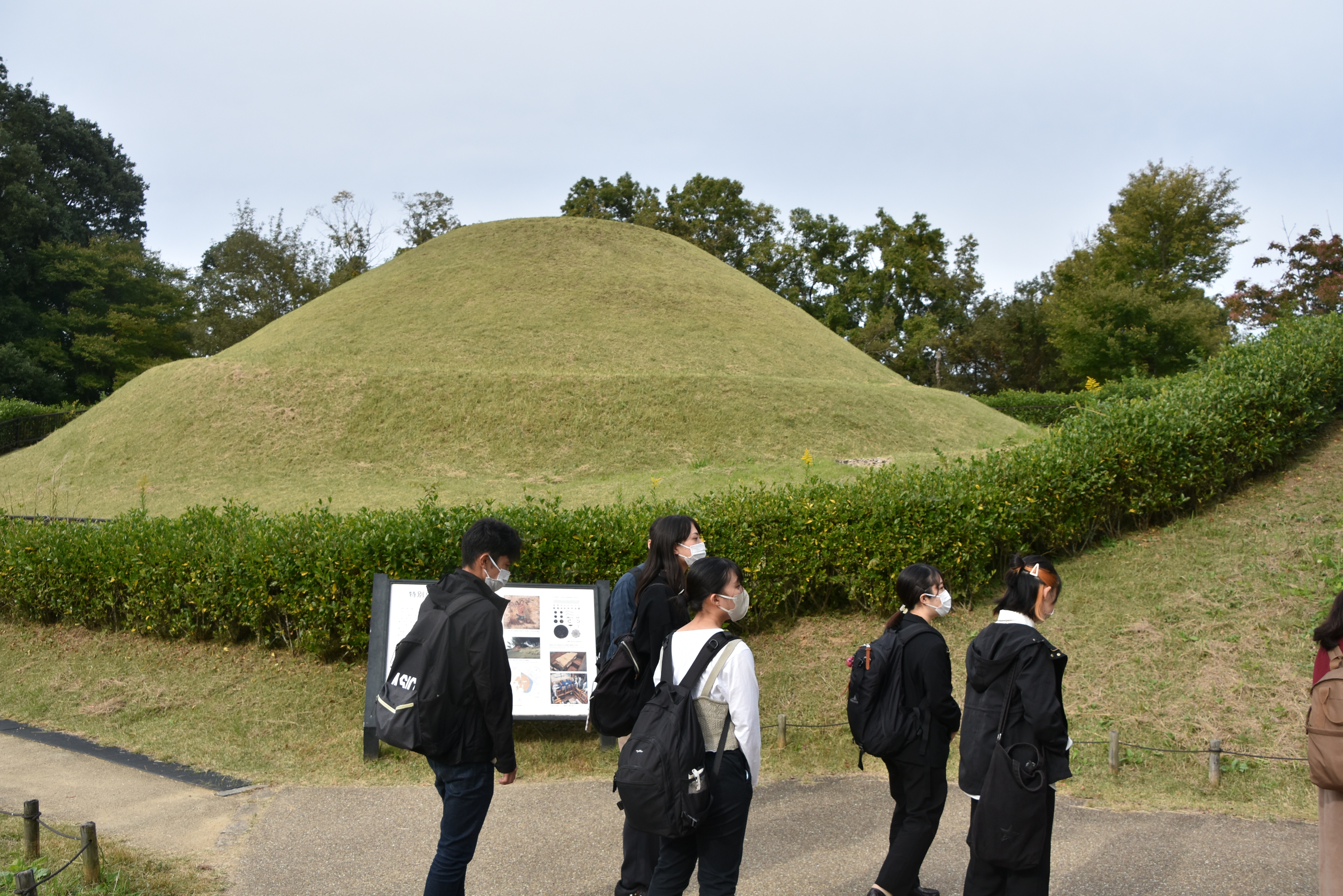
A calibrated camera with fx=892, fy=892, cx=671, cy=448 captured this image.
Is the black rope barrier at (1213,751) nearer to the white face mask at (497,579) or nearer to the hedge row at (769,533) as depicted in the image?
the hedge row at (769,533)

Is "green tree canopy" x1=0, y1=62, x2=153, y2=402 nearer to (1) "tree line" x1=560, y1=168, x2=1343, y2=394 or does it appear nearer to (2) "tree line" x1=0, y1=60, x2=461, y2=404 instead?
(2) "tree line" x1=0, y1=60, x2=461, y2=404

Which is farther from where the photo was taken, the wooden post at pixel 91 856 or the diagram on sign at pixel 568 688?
the diagram on sign at pixel 568 688

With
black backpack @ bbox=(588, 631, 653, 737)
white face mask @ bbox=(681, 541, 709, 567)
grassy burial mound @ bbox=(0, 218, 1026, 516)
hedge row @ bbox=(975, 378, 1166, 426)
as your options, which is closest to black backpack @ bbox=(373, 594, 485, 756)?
black backpack @ bbox=(588, 631, 653, 737)

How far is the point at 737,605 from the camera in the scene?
3316mm

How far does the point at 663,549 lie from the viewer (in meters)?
4.12

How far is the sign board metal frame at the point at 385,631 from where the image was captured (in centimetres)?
620

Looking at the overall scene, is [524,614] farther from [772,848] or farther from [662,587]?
[662,587]

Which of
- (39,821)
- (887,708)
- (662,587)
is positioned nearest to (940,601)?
(887,708)

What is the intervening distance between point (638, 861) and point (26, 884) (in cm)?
237

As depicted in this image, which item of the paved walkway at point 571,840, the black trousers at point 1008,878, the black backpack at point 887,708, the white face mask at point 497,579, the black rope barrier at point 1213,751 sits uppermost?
the white face mask at point 497,579

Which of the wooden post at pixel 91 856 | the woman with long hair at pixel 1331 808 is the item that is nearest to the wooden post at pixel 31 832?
the wooden post at pixel 91 856

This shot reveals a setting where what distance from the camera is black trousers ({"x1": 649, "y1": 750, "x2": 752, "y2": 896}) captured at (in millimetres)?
3062

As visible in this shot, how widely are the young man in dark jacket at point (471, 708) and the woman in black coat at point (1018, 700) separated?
5.83 ft

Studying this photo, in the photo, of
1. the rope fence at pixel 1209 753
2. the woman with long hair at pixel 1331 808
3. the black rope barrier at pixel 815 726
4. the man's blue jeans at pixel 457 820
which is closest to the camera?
the woman with long hair at pixel 1331 808
